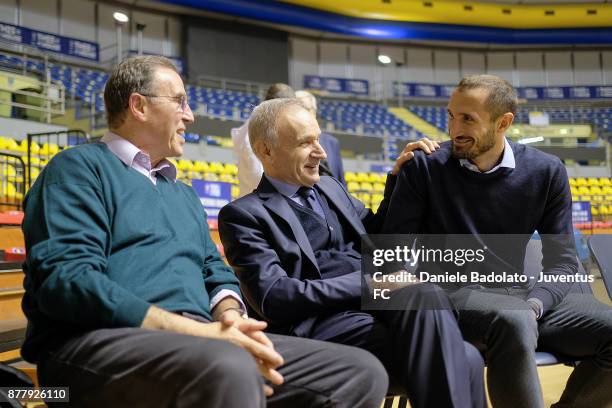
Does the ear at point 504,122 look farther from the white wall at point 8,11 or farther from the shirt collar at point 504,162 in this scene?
the white wall at point 8,11

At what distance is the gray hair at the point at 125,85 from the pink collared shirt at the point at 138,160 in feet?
0.18

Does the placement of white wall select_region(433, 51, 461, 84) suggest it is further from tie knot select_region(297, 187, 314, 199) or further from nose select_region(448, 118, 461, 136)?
tie knot select_region(297, 187, 314, 199)

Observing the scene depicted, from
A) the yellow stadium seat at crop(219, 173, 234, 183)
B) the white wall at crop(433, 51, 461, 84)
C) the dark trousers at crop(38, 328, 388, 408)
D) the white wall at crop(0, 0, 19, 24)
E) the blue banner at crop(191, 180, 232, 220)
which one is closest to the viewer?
the dark trousers at crop(38, 328, 388, 408)

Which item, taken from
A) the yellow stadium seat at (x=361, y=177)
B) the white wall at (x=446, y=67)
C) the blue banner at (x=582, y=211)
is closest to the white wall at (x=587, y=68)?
the white wall at (x=446, y=67)

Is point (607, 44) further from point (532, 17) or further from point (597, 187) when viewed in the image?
point (597, 187)

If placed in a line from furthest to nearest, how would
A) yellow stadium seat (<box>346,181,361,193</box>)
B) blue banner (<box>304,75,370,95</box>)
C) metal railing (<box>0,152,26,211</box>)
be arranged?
1. blue banner (<box>304,75,370,95</box>)
2. yellow stadium seat (<box>346,181,361,193</box>)
3. metal railing (<box>0,152,26,211</box>)

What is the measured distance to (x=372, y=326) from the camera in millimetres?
1546

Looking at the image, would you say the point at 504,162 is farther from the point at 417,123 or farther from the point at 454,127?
the point at 417,123

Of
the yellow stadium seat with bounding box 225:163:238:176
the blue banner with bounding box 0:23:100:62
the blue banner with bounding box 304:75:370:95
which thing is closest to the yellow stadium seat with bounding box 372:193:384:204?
the yellow stadium seat with bounding box 225:163:238:176

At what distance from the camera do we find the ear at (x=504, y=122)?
6.43 ft

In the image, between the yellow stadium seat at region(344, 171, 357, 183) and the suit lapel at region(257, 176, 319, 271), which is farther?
the yellow stadium seat at region(344, 171, 357, 183)

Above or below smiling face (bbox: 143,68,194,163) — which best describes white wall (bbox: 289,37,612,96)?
above

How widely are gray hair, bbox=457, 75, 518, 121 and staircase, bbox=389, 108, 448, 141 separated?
14.6 meters

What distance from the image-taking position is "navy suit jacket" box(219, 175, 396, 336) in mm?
1535
